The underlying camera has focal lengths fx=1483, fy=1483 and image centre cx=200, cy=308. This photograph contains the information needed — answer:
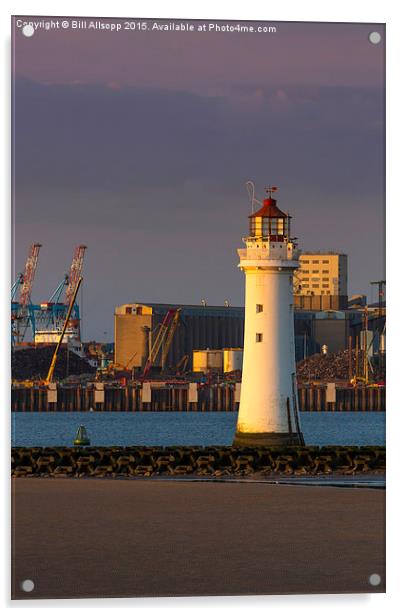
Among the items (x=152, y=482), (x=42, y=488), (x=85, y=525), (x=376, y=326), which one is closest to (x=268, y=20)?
(x=85, y=525)

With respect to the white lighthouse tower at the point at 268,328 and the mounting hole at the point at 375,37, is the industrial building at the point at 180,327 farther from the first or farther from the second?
the mounting hole at the point at 375,37

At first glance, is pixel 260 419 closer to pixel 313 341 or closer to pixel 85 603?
pixel 85 603

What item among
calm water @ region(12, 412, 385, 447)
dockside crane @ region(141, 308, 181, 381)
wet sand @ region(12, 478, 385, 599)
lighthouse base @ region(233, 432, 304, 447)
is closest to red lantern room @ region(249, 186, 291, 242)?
lighthouse base @ region(233, 432, 304, 447)

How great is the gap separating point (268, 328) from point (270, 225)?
2981 mm

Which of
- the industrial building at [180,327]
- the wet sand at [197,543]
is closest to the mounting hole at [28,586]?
the wet sand at [197,543]

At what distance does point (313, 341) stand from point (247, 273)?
137269 mm

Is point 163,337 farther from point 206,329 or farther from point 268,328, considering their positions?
point 268,328

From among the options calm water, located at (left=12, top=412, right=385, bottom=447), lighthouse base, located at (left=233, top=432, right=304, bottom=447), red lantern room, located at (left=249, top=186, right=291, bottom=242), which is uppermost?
red lantern room, located at (left=249, top=186, right=291, bottom=242)

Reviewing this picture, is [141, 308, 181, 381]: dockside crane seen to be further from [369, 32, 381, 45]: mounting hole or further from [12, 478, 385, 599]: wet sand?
[369, 32, 381, 45]: mounting hole

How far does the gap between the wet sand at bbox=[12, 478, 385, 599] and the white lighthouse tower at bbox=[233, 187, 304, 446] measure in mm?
17269

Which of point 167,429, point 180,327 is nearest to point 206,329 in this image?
point 180,327

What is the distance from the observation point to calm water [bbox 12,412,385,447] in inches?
3885
